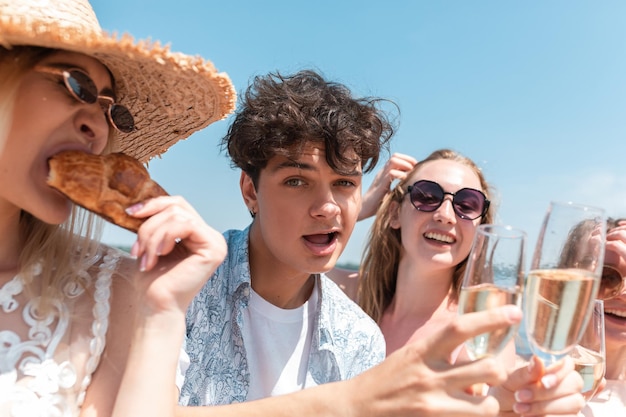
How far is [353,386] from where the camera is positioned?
201 cm

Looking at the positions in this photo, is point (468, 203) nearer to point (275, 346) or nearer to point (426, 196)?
point (426, 196)

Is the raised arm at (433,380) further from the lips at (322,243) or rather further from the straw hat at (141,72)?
the lips at (322,243)

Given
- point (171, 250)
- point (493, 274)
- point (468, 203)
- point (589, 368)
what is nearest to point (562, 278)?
point (493, 274)

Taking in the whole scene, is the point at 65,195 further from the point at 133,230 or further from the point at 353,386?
the point at 353,386

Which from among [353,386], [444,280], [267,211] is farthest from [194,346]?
[444,280]

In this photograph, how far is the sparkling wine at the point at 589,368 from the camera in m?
2.60

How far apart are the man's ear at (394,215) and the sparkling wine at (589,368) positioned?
129 inches

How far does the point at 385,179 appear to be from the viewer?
242 inches

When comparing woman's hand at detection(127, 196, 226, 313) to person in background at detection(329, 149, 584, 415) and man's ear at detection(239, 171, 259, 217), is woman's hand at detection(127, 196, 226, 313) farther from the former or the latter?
person in background at detection(329, 149, 584, 415)

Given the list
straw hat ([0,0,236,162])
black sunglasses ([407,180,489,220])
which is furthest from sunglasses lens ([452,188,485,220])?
straw hat ([0,0,236,162])

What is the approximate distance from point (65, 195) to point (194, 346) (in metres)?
1.73

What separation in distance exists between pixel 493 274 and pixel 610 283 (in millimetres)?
2551

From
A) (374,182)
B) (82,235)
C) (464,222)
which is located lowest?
(82,235)

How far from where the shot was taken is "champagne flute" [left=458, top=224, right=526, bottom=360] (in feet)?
6.07
